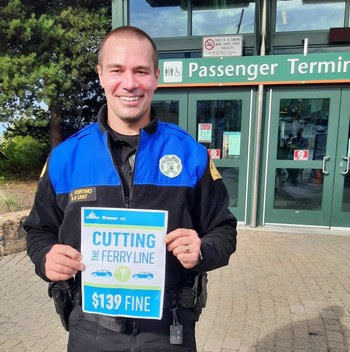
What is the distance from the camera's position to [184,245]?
1305 millimetres

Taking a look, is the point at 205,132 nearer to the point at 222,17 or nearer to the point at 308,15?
→ the point at 222,17

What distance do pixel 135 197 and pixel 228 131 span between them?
5625 mm

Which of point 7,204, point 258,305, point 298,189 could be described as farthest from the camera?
point 298,189

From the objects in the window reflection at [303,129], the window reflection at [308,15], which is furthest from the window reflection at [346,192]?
the window reflection at [308,15]

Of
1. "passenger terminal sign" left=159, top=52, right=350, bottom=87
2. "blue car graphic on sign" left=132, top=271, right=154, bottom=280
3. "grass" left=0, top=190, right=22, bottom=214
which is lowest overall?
"grass" left=0, top=190, right=22, bottom=214

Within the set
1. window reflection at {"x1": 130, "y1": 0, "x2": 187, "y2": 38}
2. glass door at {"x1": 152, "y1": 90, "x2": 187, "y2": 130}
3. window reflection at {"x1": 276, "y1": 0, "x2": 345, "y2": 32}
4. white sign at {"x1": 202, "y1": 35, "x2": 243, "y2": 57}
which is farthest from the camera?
window reflection at {"x1": 130, "y1": 0, "x2": 187, "y2": 38}

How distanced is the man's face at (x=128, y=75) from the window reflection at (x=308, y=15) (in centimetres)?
629

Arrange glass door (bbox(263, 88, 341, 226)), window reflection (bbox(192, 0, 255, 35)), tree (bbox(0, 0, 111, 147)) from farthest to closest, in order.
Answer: tree (bbox(0, 0, 111, 147)) → window reflection (bbox(192, 0, 255, 35)) → glass door (bbox(263, 88, 341, 226))

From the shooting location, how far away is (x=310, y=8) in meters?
6.81

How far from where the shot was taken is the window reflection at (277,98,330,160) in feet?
21.4

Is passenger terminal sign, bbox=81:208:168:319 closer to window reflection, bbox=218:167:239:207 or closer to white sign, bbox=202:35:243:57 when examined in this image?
window reflection, bbox=218:167:239:207

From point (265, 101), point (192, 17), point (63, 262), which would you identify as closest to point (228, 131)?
point (265, 101)

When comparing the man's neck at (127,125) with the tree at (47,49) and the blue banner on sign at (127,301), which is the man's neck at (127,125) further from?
the tree at (47,49)

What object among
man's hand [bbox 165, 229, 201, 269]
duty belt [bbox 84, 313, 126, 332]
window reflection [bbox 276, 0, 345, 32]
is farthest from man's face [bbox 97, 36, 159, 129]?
window reflection [bbox 276, 0, 345, 32]
